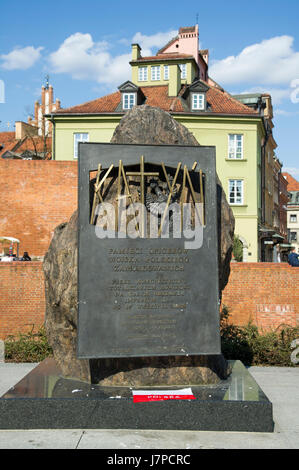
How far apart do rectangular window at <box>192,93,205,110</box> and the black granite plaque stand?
87.2 feet

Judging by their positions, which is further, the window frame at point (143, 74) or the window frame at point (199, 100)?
the window frame at point (143, 74)

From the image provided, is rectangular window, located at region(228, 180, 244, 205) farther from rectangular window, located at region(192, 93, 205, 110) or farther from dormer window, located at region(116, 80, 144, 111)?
dormer window, located at region(116, 80, 144, 111)

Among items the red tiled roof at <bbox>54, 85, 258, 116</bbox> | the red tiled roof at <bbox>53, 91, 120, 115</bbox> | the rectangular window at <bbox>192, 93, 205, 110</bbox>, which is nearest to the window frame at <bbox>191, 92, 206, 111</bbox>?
the rectangular window at <bbox>192, 93, 205, 110</bbox>

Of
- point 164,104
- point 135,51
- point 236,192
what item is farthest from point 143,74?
point 236,192

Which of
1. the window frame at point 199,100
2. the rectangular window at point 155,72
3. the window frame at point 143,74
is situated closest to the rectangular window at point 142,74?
the window frame at point 143,74

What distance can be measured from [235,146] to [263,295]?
21211 millimetres

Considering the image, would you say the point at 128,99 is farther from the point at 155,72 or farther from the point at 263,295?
the point at 263,295

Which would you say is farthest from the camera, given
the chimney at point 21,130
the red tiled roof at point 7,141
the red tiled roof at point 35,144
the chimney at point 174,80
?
the chimney at point 21,130

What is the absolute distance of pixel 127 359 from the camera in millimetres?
5602

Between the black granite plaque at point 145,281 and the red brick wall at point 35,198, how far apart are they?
13.9 meters

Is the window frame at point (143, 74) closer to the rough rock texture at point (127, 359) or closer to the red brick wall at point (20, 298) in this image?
the red brick wall at point (20, 298)

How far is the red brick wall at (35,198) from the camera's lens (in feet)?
63.9
